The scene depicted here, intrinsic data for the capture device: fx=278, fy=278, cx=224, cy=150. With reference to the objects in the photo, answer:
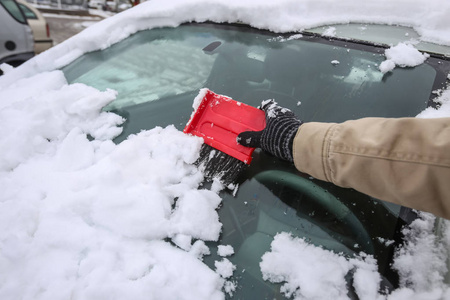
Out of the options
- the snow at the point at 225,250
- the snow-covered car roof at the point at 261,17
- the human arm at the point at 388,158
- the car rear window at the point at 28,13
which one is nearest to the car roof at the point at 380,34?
the snow-covered car roof at the point at 261,17

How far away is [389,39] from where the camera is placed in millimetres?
1570

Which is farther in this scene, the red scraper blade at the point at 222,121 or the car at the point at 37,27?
the car at the point at 37,27

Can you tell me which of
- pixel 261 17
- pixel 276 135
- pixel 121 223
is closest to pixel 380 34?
pixel 261 17

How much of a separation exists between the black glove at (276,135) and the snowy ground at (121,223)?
25 cm

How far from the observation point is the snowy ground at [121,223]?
2.79 ft

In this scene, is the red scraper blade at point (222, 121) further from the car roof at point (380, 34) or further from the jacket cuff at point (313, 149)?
the car roof at point (380, 34)

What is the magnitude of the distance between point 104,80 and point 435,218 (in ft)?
5.81

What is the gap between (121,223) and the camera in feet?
3.26

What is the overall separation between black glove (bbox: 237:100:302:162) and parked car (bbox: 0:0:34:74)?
13.1 feet

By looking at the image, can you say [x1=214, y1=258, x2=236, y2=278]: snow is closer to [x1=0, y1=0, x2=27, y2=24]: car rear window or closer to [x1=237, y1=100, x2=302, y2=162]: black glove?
[x1=237, y1=100, x2=302, y2=162]: black glove

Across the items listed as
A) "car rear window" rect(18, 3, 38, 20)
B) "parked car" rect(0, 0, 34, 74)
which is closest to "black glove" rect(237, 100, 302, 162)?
"parked car" rect(0, 0, 34, 74)

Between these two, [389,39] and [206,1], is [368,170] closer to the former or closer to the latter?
[389,39]

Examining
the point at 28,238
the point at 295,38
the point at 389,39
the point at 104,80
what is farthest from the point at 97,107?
the point at 389,39

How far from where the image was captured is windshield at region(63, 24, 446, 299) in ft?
3.11
